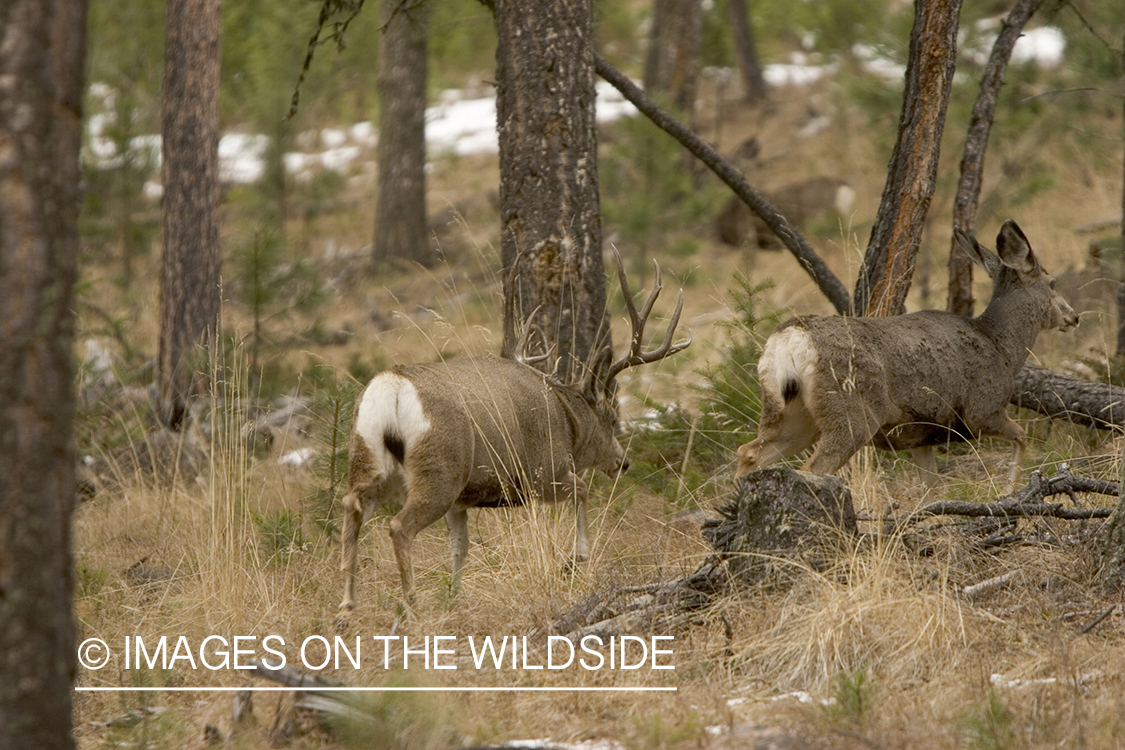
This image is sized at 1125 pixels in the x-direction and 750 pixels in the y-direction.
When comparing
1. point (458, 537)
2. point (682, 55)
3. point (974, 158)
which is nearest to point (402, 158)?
point (682, 55)

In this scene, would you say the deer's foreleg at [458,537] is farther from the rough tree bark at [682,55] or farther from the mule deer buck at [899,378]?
the rough tree bark at [682,55]

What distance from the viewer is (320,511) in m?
6.38

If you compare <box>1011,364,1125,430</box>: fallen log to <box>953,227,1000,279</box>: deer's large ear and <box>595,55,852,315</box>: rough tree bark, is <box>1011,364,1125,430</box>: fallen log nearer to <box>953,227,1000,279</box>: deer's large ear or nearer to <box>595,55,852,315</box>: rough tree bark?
<box>953,227,1000,279</box>: deer's large ear

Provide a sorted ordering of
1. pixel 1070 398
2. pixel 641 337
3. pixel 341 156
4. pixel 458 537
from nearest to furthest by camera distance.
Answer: pixel 458 537 < pixel 641 337 < pixel 1070 398 < pixel 341 156

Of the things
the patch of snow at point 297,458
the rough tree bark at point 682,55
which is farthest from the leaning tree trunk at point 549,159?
the rough tree bark at point 682,55

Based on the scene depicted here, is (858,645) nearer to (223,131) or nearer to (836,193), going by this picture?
(836,193)

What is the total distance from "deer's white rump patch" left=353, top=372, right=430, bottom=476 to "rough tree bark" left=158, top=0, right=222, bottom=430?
179 inches

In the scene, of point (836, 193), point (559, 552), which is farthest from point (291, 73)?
point (559, 552)

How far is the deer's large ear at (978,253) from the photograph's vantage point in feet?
22.1

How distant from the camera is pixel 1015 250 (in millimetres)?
6746

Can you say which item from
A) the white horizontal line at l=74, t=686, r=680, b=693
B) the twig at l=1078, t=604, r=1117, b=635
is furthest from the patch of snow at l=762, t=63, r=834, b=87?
the white horizontal line at l=74, t=686, r=680, b=693

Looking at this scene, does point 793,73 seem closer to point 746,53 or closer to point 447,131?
point 746,53

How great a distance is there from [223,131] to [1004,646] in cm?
2153

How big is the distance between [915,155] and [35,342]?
5.14 meters
